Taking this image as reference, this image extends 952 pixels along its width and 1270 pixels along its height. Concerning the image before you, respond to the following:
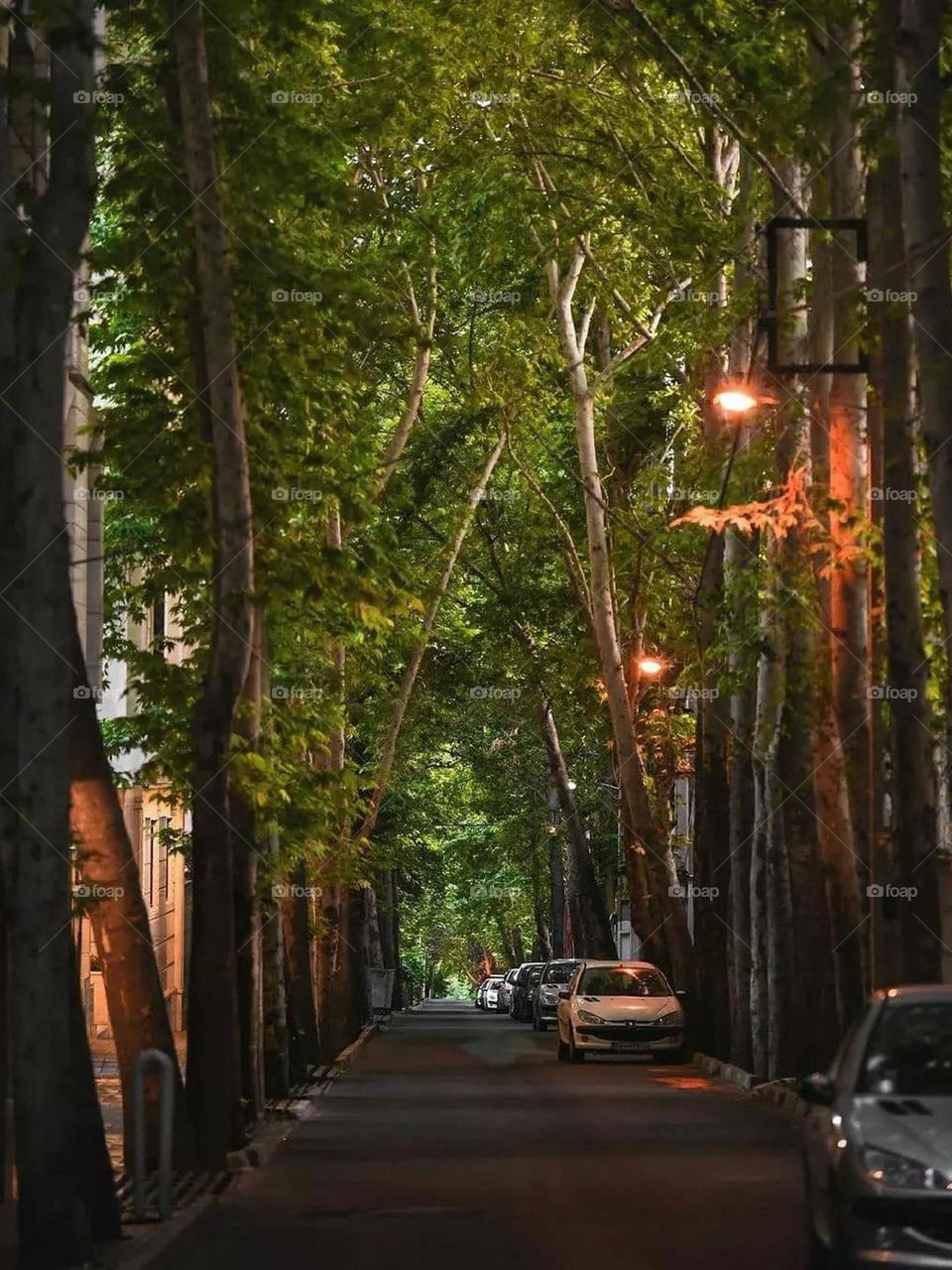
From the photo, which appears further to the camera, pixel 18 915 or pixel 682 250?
pixel 682 250

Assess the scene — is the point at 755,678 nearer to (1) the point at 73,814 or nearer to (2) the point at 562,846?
(1) the point at 73,814

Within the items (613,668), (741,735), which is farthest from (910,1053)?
(613,668)

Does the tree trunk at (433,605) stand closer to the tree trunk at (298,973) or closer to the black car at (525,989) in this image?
the tree trunk at (298,973)

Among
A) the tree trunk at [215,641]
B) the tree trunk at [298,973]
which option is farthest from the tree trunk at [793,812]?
the tree trunk at [215,641]

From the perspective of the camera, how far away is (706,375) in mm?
34406

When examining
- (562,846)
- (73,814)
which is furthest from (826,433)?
(562,846)

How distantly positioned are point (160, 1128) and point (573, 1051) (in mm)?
24105

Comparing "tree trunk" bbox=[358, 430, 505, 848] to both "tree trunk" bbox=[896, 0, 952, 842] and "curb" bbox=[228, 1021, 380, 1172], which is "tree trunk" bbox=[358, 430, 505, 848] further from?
"tree trunk" bbox=[896, 0, 952, 842]

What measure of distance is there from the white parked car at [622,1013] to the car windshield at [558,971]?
16.9 metres

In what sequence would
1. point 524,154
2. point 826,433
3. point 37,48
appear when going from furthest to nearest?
point 524,154 → point 826,433 → point 37,48

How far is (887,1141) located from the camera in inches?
416

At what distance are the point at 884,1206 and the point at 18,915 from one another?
4.54 meters

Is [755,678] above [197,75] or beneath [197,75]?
beneath

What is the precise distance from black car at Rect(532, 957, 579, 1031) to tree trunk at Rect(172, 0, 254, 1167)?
38.2 metres
